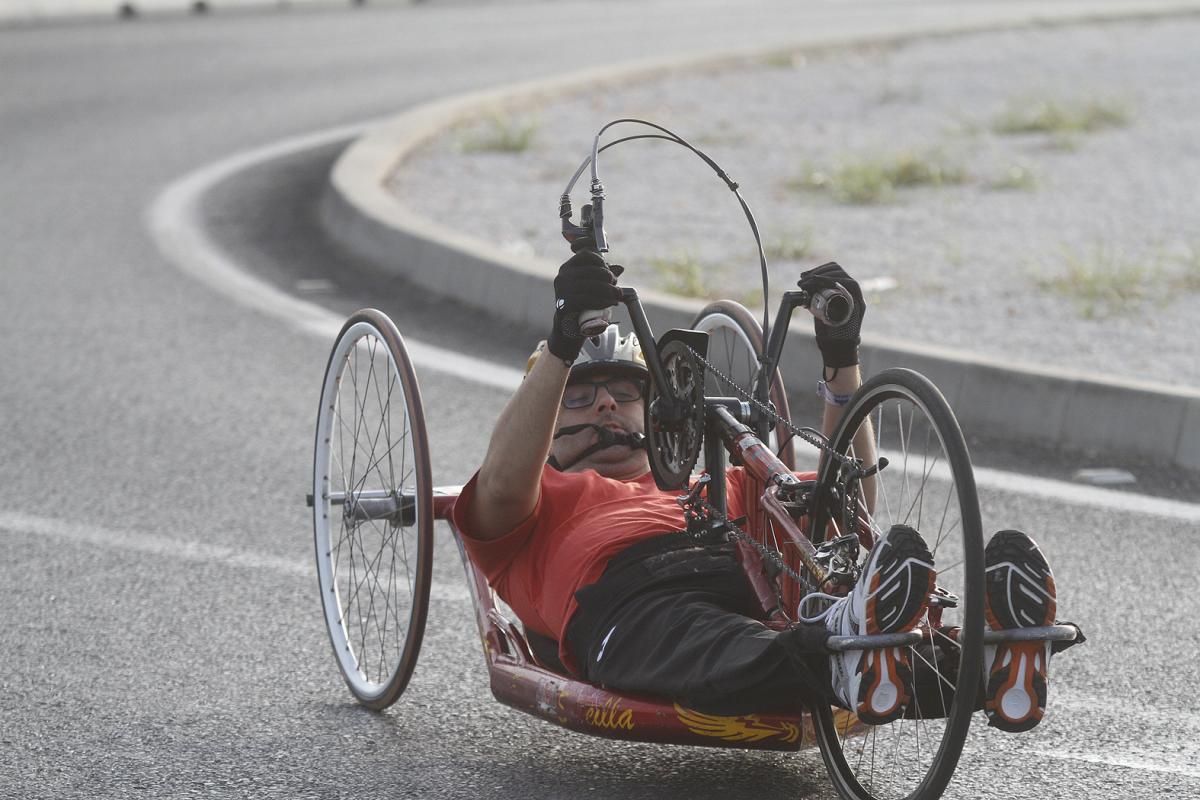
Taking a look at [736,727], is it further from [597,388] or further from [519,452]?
[597,388]

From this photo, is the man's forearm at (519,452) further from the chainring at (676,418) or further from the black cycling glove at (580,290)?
the chainring at (676,418)

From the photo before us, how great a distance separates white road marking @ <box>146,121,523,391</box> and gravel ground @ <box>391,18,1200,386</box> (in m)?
1.10

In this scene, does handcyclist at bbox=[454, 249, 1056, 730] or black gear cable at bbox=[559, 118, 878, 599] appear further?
black gear cable at bbox=[559, 118, 878, 599]

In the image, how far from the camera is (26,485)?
19.8ft

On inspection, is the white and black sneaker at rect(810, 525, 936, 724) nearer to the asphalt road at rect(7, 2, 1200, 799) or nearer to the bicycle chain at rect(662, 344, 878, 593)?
the bicycle chain at rect(662, 344, 878, 593)

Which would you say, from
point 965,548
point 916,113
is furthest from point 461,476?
point 916,113

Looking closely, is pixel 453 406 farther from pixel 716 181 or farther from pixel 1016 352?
pixel 716 181

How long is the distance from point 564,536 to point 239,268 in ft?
17.9

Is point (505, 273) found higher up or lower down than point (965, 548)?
lower down

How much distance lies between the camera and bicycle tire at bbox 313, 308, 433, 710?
4062mm

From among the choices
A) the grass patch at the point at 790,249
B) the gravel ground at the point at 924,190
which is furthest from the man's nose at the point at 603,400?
the grass patch at the point at 790,249

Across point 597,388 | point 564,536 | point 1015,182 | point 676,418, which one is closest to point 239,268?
point 1015,182

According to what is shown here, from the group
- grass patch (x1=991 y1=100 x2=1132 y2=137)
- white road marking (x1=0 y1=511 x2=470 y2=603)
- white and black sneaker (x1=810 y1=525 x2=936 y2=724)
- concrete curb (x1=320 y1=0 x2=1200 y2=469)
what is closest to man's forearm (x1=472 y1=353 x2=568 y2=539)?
white and black sneaker (x1=810 y1=525 x2=936 y2=724)

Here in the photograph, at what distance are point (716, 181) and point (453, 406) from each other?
15.6 ft
